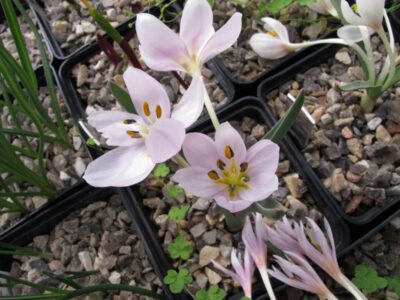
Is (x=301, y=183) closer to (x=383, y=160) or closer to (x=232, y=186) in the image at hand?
(x=383, y=160)

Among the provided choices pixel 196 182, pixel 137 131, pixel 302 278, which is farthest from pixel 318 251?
pixel 137 131

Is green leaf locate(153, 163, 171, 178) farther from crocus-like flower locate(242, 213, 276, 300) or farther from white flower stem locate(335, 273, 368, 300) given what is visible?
white flower stem locate(335, 273, 368, 300)

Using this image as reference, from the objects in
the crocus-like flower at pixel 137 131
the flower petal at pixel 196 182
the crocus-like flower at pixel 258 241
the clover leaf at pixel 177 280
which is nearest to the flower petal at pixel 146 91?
the crocus-like flower at pixel 137 131

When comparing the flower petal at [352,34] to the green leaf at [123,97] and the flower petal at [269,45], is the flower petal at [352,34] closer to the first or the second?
the flower petal at [269,45]

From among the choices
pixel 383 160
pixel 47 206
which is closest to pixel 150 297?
pixel 47 206

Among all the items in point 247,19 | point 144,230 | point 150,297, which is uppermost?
point 247,19

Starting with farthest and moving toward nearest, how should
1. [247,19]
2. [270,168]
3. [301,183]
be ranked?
1. [247,19]
2. [301,183]
3. [270,168]
